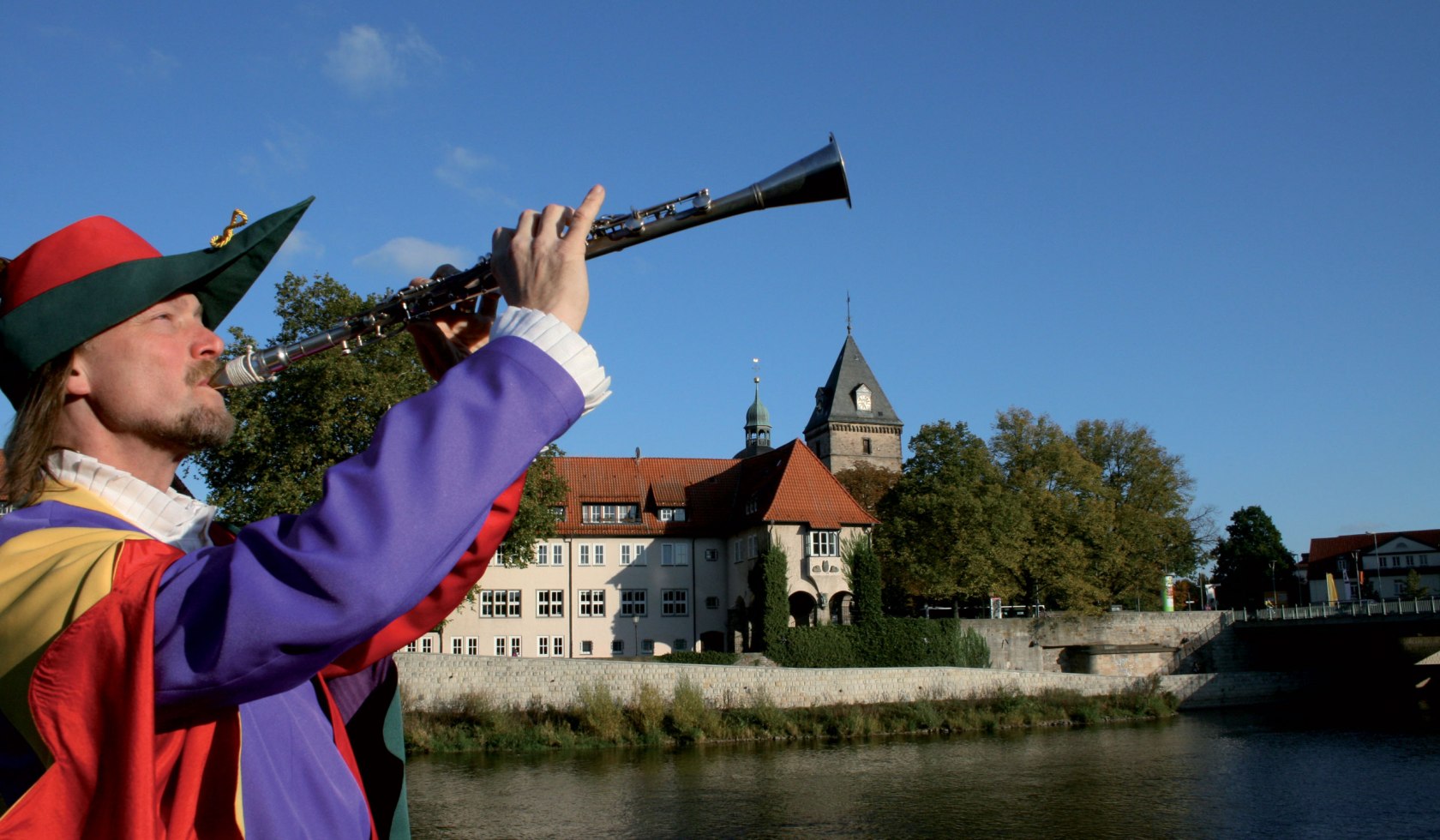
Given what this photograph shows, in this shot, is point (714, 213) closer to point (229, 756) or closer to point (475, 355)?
point (475, 355)

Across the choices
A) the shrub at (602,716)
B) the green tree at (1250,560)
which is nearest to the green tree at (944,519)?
the shrub at (602,716)

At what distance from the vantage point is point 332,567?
1.22 m

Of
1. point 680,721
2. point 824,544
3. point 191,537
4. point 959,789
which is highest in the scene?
point 824,544

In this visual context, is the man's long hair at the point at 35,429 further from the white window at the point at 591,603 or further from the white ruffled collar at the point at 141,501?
the white window at the point at 591,603

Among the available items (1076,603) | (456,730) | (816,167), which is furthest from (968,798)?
(1076,603)

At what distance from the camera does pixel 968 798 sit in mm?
22391

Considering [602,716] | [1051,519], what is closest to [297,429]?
[602,716]

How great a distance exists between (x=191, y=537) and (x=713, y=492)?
171ft

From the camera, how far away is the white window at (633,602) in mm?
50641

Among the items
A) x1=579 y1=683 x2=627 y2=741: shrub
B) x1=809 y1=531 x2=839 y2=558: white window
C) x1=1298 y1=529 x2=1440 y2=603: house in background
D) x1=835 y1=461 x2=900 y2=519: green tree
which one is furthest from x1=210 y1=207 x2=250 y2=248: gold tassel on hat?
x1=1298 y1=529 x2=1440 y2=603: house in background

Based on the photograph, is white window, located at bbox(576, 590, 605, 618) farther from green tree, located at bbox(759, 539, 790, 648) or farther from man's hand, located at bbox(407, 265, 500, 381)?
man's hand, located at bbox(407, 265, 500, 381)

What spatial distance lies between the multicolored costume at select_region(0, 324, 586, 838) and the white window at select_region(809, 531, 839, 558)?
44.7 meters

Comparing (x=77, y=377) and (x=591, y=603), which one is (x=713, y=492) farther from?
(x=77, y=377)

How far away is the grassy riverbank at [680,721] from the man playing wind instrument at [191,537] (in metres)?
28.9
